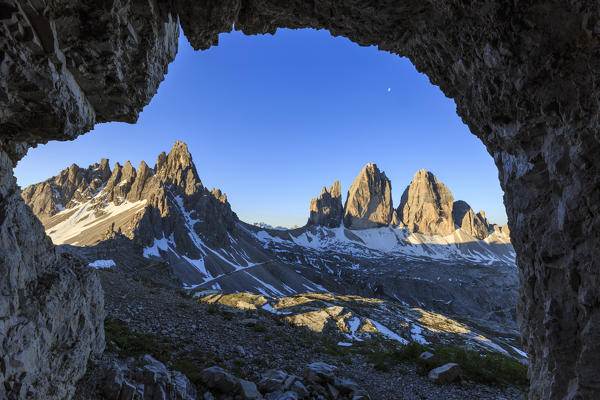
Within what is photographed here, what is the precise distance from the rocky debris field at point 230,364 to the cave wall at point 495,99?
219 cm

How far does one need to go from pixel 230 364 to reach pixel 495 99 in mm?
13944

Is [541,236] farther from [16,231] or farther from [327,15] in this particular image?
[16,231]

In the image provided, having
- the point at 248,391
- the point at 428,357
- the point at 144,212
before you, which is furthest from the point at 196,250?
the point at 248,391

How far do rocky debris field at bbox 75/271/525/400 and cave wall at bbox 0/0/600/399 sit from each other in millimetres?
2190

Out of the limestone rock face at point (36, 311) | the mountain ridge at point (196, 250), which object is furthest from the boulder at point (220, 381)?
the mountain ridge at point (196, 250)

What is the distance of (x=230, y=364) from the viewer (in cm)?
1138

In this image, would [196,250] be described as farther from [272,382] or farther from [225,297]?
[272,382]

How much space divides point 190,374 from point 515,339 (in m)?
89.5

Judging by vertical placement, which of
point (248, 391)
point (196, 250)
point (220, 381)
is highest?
point (220, 381)

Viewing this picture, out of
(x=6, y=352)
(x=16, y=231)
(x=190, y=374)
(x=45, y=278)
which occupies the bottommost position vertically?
(x=190, y=374)

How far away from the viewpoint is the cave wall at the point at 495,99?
523cm

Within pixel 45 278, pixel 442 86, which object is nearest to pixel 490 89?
pixel 442 86

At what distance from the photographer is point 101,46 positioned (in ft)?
19.7

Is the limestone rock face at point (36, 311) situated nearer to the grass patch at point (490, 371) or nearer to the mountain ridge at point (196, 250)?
the grass patch at point (490, 371)
